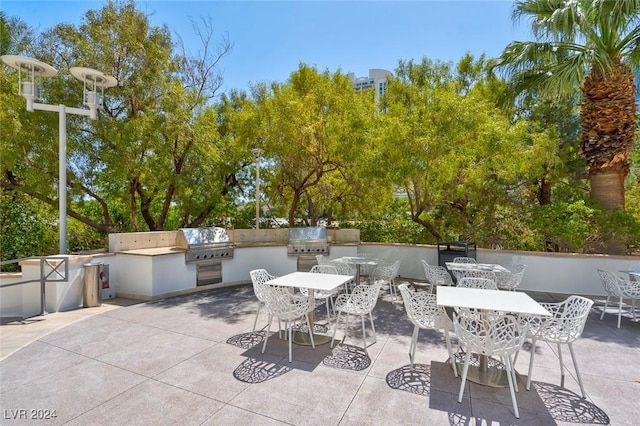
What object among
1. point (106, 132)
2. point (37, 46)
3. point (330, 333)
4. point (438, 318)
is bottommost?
point (330, 333)

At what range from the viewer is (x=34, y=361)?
12.3 feet

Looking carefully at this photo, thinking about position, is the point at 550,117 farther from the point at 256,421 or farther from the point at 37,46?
the point at 37,46

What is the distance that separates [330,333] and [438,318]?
1768 mm

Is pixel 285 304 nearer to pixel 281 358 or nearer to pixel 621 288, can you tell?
pixel 281 358

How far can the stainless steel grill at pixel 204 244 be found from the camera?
726 centimetres

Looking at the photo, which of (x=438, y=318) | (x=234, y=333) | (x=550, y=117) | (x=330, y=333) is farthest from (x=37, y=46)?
(x=550, y=117)

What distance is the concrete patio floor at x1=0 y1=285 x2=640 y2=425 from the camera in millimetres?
2787

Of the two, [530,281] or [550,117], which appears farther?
[550,117]

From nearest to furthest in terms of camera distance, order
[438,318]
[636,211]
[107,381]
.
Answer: [107,381], [438,318], [636,211]

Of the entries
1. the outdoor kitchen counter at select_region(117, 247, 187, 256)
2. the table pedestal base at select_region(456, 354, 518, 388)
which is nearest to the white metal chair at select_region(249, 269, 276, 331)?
the table pedestal base at select_region(456, 354, 518, 388)

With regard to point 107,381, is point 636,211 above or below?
above

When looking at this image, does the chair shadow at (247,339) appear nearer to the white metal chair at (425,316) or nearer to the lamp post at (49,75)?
the white metal chair at (425,316)

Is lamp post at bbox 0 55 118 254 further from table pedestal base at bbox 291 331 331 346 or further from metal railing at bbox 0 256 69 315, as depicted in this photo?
table pedestal base at bbox 291 331 331 346

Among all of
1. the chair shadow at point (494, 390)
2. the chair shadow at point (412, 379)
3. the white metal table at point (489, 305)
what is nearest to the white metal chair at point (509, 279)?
the white metal table at point (489, 305)
